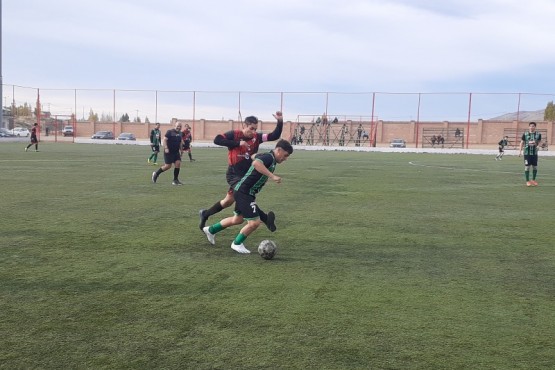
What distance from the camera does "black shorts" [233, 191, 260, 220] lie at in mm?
7176

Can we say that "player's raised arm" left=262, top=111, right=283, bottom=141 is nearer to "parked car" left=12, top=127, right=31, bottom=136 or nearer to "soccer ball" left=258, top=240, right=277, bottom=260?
"soccer ball" left=258, top=240, right=277, bottom=260

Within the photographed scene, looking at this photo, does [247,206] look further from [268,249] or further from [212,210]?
[212,210]

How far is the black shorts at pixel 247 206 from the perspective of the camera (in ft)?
23.5

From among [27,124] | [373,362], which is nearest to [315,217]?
[373,362]

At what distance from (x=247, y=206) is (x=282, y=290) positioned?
1.93m

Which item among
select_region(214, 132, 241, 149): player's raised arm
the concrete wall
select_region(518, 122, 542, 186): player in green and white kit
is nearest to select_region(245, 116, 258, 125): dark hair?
select_region(214, 132, 241, 149): player's raised arm

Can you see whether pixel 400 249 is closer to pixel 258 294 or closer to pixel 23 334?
pixel 258 294

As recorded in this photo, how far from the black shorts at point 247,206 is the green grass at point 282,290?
544 millimetres

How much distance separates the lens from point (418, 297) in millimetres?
5312

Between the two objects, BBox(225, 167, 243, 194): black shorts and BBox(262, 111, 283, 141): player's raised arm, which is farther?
BBox(262, 111, 283, 141): player's raised arm

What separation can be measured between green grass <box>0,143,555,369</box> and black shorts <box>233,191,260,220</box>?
544 mm

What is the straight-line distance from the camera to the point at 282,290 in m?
5.49

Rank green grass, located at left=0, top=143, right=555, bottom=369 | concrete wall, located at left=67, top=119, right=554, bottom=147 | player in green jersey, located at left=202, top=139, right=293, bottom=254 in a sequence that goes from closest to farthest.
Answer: green grass, located at left=0, top=143, right=555, bottom=369 < player in green jersey, located at left=202, top=139, right=293, bottom=254 < concrete wall, located at left=67, top=119, right=554, bottom=147

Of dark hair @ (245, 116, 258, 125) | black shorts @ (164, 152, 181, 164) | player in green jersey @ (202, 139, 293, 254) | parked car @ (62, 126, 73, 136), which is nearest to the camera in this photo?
player in green jersey @ (202, 139, 293, 254)
